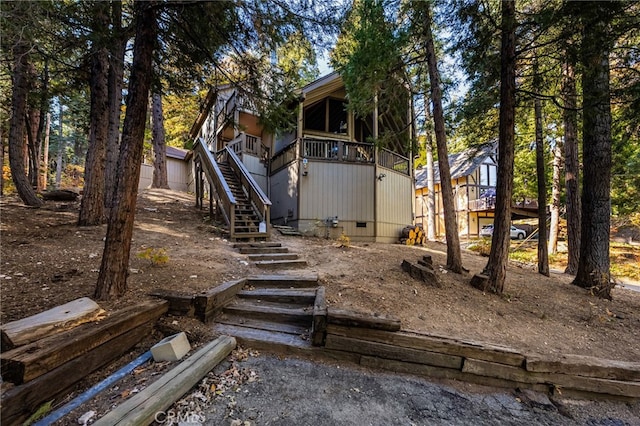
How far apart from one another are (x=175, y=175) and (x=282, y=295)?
1881cm

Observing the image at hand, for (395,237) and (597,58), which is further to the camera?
(395,237)

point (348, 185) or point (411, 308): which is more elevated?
point (348, 185)

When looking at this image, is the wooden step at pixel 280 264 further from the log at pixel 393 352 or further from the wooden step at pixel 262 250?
the log at pixel 393 352

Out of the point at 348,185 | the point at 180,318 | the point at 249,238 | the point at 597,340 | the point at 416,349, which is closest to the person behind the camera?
the point at 416,349

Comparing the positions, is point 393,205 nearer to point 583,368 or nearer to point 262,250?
point 262,250

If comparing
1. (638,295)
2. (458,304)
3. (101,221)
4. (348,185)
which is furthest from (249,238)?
(638,295)

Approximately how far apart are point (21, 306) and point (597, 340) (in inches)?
262

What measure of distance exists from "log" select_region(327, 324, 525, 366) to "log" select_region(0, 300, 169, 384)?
2093 millimetres

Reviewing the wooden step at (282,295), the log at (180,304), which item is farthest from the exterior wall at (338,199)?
the log at (180,304)

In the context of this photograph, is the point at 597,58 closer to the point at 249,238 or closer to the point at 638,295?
the point at 638,295

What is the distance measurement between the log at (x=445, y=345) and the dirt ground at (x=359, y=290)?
0.42 metres

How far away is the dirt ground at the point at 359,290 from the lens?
326cm

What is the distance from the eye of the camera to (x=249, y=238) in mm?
7465

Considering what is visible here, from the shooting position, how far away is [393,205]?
427 inches
